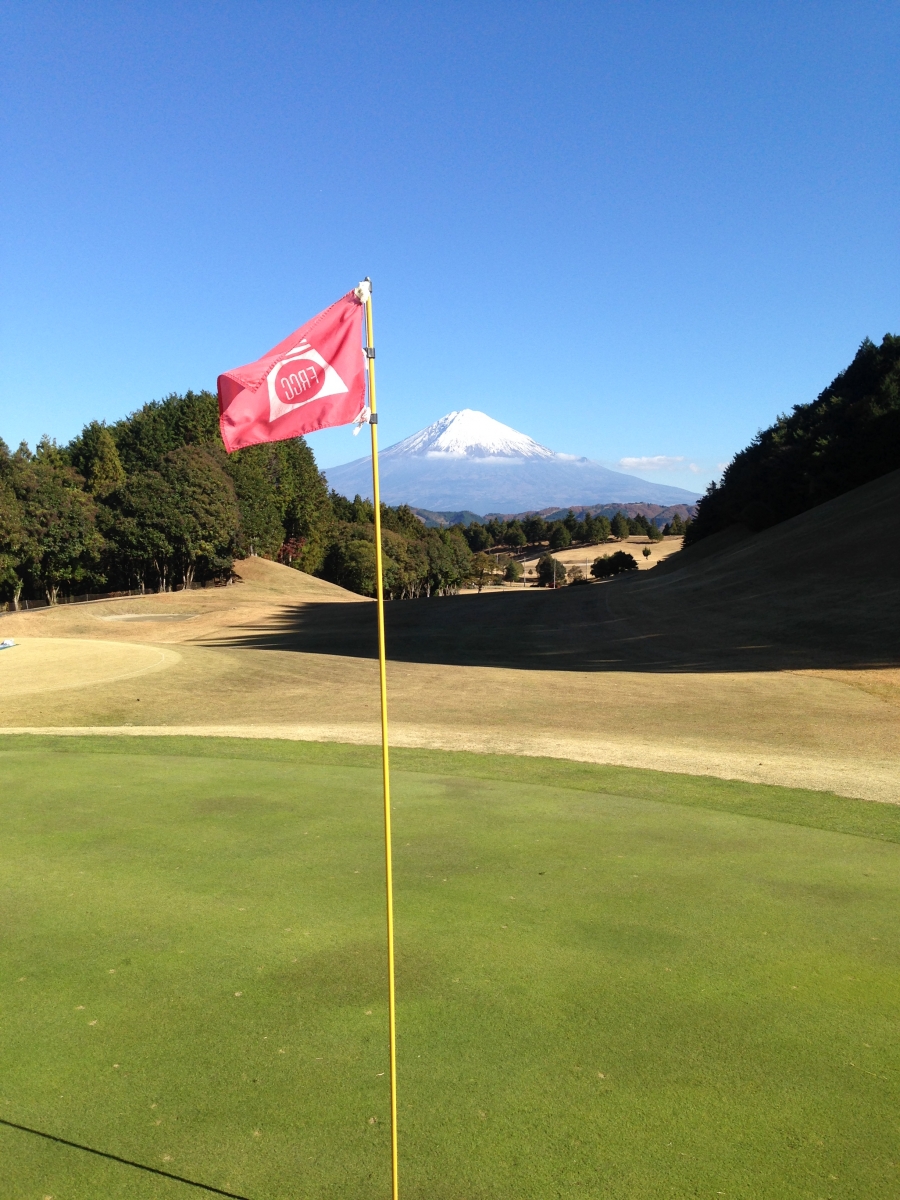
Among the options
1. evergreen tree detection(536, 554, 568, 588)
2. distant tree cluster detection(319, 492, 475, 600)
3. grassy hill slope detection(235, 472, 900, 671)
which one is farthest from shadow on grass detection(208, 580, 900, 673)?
evergreen tree detection(536, 554, 568, 588)

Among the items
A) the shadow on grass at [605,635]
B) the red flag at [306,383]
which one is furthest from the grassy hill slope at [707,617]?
the red flag at [306,383]

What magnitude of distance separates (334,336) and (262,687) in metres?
20.2

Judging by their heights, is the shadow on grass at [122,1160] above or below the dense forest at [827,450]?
below

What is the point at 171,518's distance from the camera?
7031cm

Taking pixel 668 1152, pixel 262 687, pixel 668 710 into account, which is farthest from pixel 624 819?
pixel 262 687

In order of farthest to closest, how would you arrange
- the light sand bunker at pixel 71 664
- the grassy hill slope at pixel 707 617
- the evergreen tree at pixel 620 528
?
1. the evergreen tree at pixel 620 528
2. the grassy hill slope at pixel 707 617
3. the light sand bunker at pixel 71 664

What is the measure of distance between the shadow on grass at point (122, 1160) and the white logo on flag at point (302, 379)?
3.97 meters

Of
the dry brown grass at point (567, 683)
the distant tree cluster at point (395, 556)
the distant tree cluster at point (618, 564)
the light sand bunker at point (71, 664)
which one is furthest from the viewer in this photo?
the distant tree cluster at point (618, 564)

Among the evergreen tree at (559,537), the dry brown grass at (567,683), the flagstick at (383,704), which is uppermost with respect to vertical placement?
the evergreen tree at (559,537)

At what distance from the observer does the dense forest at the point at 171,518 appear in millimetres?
68750

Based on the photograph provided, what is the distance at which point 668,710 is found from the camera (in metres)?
20.8

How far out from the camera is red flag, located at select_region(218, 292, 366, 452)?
575cm

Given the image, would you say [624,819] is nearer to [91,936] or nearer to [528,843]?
[528,843]

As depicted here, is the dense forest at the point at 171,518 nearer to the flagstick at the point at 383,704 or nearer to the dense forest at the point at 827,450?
the dense forest at the point at 827,450
